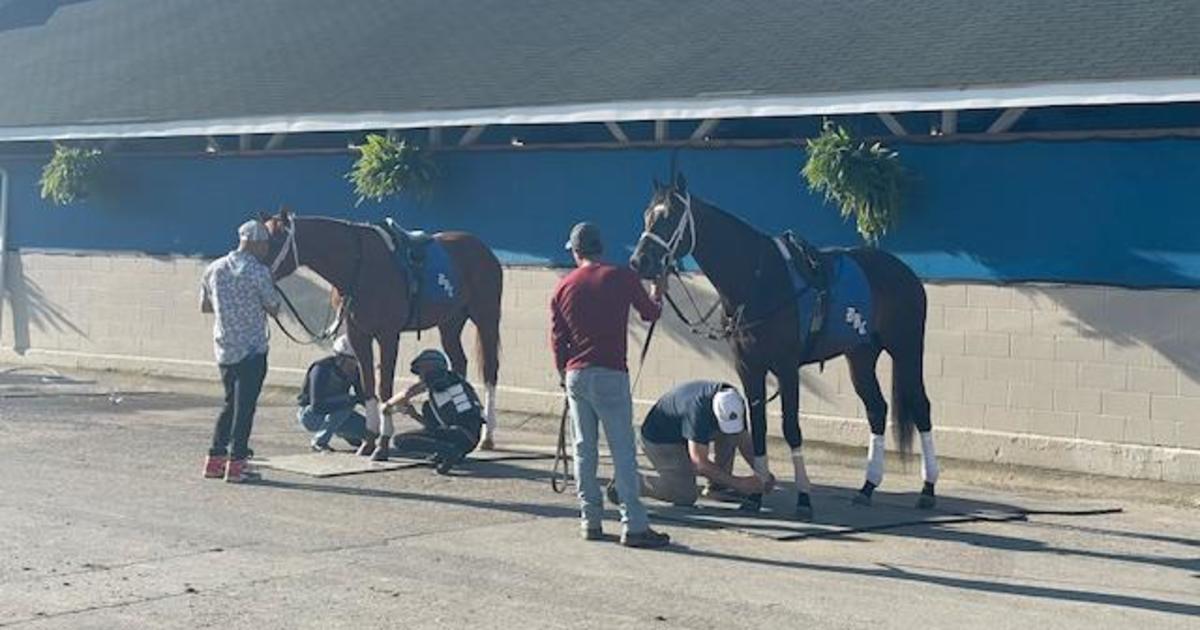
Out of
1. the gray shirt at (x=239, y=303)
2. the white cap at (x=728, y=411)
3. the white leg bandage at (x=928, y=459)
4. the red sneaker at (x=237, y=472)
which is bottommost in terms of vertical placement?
the red sneaker at (x=237, y=472)

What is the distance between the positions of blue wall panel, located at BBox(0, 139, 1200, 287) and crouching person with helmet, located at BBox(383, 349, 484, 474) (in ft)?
→ 10.7

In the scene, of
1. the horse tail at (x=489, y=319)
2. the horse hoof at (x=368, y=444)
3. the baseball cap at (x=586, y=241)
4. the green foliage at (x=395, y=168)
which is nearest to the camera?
the baseball cap at (x=586, y=241)

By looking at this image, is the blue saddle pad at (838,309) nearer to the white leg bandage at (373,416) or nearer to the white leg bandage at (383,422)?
the white leg bandage at (383,422)

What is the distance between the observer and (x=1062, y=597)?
9.63m

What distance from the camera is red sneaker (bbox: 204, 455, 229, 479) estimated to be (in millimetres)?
13266

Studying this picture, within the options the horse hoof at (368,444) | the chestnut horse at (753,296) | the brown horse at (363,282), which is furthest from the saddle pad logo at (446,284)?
the chestnut horse at (753,296)

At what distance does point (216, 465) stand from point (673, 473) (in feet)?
11.7

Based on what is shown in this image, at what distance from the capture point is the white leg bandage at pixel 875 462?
12789mm

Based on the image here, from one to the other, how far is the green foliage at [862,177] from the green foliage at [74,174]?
10535 mm

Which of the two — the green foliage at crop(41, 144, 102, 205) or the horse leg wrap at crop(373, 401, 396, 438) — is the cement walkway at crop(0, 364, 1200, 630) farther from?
the green foliage at crop(41, 144, 102, 205)

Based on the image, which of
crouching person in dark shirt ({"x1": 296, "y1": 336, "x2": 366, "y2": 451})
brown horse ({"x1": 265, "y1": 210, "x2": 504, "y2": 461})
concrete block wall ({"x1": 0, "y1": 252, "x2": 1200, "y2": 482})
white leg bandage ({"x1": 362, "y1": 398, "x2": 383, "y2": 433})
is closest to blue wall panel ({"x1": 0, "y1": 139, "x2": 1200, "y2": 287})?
concrete block wall ({"x1": 0, "y1": 252, "x2": 1200, "y2": 482})

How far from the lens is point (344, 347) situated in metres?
15.0

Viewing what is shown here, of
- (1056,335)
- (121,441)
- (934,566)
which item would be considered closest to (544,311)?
(121,441)

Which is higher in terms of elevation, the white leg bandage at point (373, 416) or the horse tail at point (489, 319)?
the horse tail at point (489, 319)
